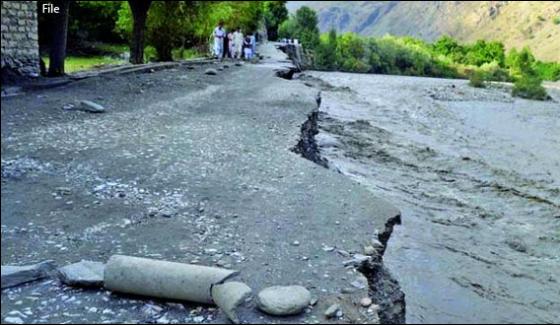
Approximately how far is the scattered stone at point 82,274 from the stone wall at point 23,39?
22.1ft

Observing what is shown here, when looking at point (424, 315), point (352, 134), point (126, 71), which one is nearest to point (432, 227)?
point (424, 315)

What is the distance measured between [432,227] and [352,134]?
9.02m

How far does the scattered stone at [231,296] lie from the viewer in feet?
15.8

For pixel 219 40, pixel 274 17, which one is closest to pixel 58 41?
pixel 219 40

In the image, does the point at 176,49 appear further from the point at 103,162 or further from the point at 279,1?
the point at 279,1

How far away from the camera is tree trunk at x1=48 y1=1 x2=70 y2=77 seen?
14703 millimetres

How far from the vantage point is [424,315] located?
5.88 m

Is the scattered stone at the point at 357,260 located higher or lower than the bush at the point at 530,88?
lower

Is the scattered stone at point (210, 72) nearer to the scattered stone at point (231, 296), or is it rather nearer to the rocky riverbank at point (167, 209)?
the rocky riverbank at point (167, 209)

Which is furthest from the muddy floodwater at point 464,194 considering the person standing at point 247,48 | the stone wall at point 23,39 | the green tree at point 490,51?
the stone wall at point 23,39

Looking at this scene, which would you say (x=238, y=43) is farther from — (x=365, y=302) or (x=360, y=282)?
(x=365, y=302)

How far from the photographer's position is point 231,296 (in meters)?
4.88

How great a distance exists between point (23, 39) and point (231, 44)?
17.3 metres

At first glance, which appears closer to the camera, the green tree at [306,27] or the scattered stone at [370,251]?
the scattered stone at [370,251]
